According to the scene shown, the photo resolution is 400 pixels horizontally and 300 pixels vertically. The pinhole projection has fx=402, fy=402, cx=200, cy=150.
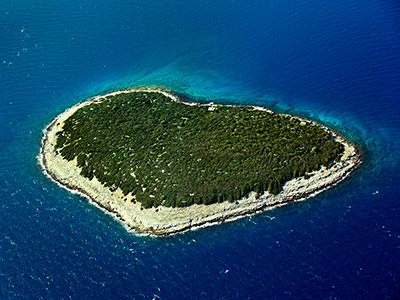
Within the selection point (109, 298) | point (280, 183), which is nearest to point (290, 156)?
point (280, 183)

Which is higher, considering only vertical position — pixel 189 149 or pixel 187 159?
pixel 189 149

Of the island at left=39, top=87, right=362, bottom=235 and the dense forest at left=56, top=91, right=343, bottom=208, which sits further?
the dense forest at left=56, top=91, right=343, bottom=208

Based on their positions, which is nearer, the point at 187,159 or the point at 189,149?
the point at 187,159

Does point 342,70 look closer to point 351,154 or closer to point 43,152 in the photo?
point 351,154
